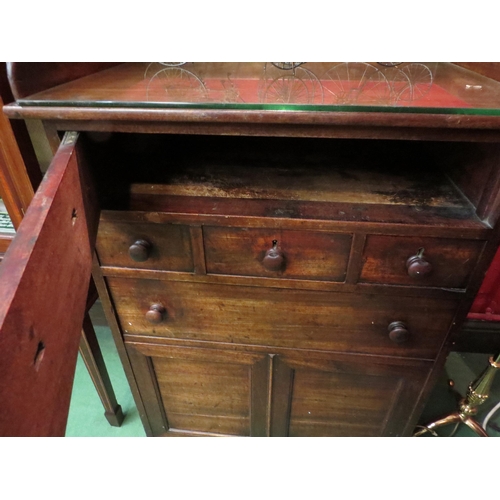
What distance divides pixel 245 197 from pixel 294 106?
0.61 feet

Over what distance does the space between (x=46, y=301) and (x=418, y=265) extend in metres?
0.53

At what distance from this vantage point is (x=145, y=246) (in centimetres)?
65

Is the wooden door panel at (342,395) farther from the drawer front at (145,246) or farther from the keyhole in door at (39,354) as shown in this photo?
the keyhole in door at (39,354)

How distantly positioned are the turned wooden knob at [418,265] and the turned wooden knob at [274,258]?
0.21 meters

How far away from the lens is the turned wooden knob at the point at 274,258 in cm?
62

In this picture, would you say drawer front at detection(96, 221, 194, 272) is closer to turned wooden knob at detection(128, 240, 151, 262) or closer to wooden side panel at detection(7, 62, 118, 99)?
turned wooden knob at detection(128, 240, 151, 262)

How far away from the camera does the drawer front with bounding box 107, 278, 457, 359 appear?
689mm

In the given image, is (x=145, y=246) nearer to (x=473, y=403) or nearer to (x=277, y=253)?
(x=277, y=253)

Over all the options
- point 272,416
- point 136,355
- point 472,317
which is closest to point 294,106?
point 136,355

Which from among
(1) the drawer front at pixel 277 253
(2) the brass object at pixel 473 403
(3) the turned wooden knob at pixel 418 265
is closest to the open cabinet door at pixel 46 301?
(1) the drawer front at pixel 277 253

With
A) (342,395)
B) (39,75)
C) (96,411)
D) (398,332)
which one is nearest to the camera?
(39,75)

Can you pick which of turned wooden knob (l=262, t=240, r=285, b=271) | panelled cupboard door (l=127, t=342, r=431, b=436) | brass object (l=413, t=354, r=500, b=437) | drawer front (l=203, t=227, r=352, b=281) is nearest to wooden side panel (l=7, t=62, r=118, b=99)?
drawer front (l=203, t=227, r=352, b=281)

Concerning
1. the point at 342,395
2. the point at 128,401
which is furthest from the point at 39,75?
the point at 128,401

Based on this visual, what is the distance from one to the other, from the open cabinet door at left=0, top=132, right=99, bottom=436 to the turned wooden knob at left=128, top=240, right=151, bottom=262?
0.10m
